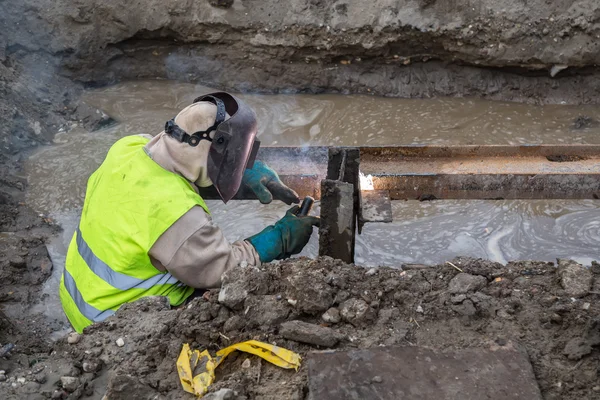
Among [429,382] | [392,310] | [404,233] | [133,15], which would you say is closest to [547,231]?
[404,233]

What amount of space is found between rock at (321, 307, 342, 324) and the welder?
63 cm

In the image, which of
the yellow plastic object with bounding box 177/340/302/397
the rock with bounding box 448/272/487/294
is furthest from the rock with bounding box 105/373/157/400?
the rock with bounding box 448/272/487/294

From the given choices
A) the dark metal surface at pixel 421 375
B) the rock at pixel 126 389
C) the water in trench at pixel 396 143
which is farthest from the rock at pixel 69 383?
the water in trench at pixel 396 143

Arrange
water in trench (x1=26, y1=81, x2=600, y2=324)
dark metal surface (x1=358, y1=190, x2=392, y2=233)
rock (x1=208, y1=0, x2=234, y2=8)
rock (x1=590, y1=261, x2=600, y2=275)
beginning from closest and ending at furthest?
rock (x1=590, y1=261, x2=600, y2=275) → dark metal surface (x1=358, y1=190, x2=392, y2=233) → water in trench (x1=26, y1=81, x2=600, y2=324) → rock (x1=208, y1=0, x2=234, y2=8)

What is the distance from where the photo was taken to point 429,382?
2.03 metres

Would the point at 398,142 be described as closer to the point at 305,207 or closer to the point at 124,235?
the point at 305,207

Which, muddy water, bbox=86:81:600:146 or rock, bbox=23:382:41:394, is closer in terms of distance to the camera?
rock, bbox=23:382:41:394

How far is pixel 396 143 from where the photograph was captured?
5.86 meters

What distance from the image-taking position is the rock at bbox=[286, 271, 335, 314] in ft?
7.89

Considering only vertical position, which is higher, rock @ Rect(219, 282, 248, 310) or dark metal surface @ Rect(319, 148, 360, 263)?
dark metal surface @ Rect(319, 148, 360, 263)

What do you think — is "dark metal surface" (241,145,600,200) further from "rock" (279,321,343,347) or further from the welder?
"rock" (279,321,343,347)

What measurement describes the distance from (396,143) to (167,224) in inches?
139

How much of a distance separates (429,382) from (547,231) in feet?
11.1

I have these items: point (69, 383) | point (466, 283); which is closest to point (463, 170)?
point (466, 283)
